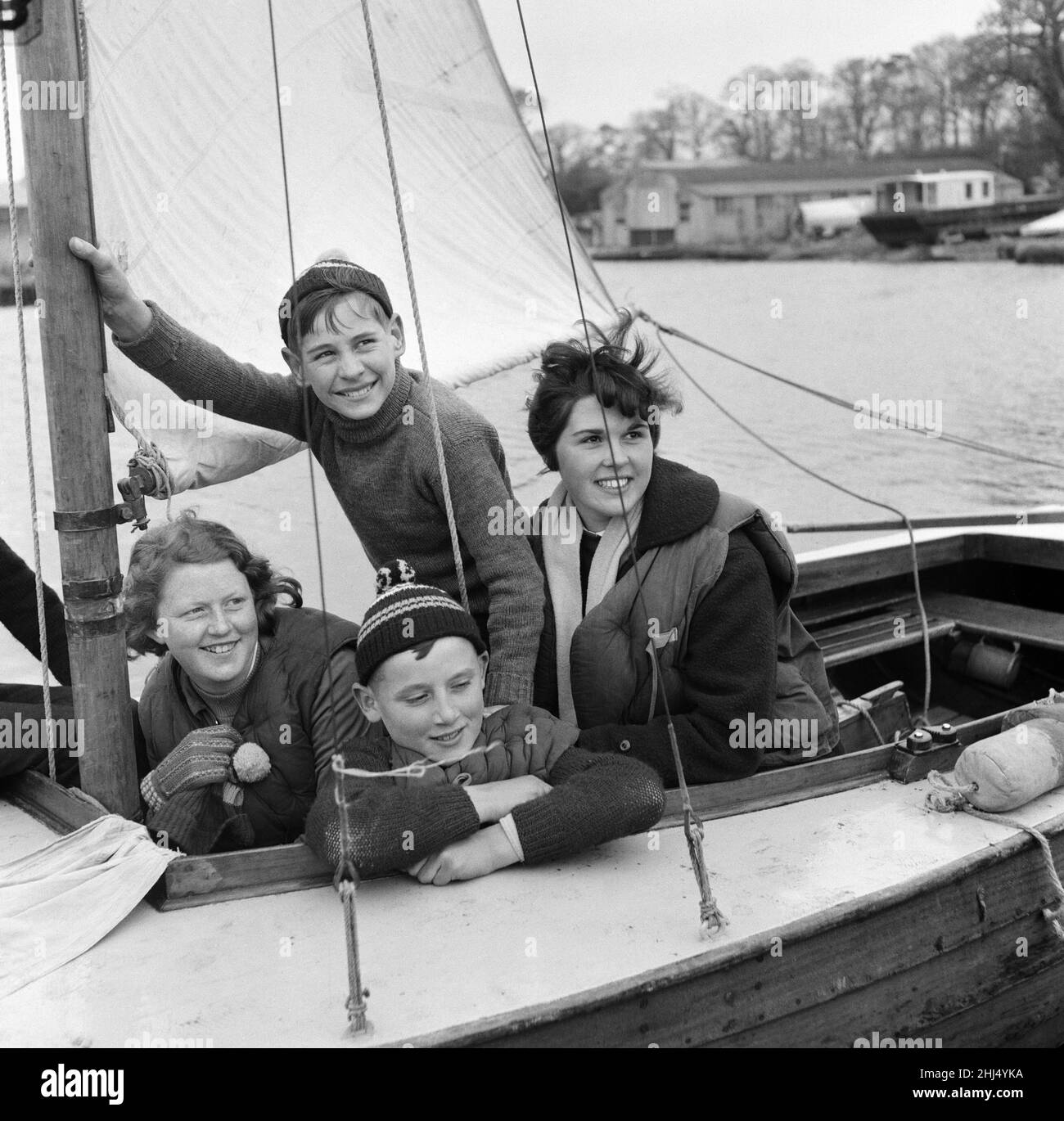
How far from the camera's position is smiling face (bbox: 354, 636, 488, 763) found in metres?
2.35

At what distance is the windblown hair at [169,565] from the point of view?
248 cm

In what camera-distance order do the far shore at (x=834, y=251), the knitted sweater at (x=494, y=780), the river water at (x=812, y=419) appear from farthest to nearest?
the far shore at (x=834, y=251)
the river water at (x=812, y=419)
the knitted sweater at (x=494, y=780)

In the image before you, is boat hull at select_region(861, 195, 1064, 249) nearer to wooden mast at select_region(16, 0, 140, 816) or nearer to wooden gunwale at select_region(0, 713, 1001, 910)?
wooden gunwale at select_region(0, 713, 1001, 910)

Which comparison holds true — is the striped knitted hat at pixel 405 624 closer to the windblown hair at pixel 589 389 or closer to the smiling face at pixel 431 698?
the smiling face at pixel 431 698

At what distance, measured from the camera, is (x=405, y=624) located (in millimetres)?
2338

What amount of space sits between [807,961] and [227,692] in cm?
111

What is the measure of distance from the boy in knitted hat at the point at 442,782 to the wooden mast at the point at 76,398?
41 cm

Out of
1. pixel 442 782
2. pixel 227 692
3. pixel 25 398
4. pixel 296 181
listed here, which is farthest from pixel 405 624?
pixel 296 181

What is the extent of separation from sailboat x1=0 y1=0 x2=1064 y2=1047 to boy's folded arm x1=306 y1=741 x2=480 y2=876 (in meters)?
0.09

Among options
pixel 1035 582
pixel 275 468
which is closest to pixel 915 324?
pixel 275 468

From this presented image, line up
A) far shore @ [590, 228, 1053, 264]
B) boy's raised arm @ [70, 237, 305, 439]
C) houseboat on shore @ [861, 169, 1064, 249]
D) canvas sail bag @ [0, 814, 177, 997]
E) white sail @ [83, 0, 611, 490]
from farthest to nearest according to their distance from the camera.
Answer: houseboat on shore @ [861, 169, 1064, 249] → far shore @ [590, 228, 1053, 264] → white sail @ [83, 0, 611, 490] → boy's raised arm @ [70, 237, 305, 439] → canvas sail bag @ [0, 814, 177, 997]

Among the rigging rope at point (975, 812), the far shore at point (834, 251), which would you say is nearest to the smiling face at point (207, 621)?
the rigging rope at point (975, 812)

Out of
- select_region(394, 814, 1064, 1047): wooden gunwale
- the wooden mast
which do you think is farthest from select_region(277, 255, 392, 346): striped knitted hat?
select_region(394, 814, 1064, 1047): wooden gunwale

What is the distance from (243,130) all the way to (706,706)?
228 centimetres
